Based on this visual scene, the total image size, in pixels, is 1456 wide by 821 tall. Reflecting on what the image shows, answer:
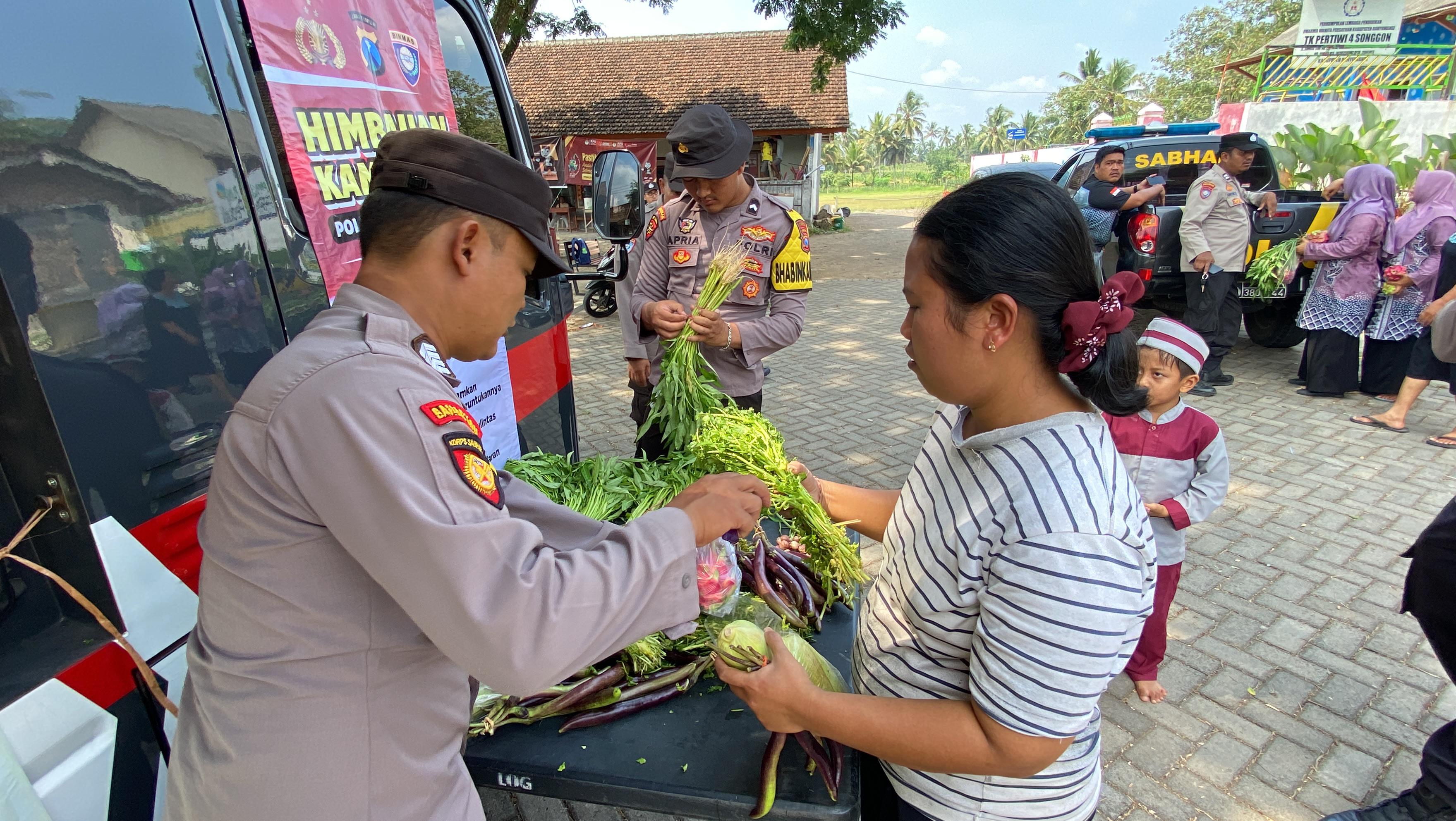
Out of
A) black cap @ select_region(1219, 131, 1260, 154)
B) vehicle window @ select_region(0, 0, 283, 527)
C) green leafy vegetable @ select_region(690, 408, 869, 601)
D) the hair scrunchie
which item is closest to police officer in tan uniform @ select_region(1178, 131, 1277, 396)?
black cap @ select_region(1219, 131, 1260, 154)

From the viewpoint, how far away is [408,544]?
1.02 meters

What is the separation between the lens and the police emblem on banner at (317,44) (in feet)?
6.43

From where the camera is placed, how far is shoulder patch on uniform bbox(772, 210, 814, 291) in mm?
3484

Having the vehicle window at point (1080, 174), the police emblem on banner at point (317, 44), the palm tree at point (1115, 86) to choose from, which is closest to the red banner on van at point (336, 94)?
the police emblem on banner at point (317, 44)

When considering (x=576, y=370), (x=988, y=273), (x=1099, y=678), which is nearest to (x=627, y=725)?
(x=1099, y=678)

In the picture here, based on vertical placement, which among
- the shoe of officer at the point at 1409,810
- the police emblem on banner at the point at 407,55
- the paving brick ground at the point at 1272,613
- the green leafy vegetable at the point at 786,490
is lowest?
the paving brick ground at the point at 1272,613

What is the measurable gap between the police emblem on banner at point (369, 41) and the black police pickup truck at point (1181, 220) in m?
6.16

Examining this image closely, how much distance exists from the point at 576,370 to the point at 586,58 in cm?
2349

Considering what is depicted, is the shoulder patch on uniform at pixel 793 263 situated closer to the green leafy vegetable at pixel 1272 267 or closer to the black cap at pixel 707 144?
the black cap at pixel 707 144

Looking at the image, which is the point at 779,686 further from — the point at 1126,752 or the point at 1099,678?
the point at 1126,752

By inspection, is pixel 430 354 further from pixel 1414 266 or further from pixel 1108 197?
pixel 1108 197

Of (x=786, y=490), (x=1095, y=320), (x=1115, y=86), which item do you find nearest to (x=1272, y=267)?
(x=786, y=490)

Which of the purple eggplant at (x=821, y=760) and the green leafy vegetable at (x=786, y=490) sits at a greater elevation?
the green leafy vegetable at (x=786, y=490)

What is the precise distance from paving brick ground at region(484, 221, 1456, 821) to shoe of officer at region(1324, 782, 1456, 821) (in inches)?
8.2
